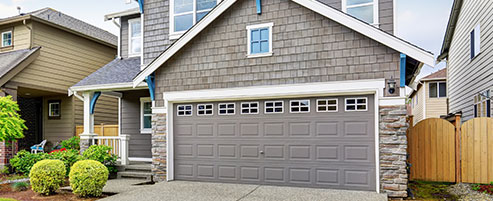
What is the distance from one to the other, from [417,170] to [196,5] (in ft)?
25.2

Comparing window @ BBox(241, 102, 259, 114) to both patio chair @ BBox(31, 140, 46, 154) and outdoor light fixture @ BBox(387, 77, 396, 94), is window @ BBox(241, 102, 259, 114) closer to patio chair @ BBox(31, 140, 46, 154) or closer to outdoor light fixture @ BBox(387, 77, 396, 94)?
outdoor light fixture @ BBox(387, 77, 396, 94)

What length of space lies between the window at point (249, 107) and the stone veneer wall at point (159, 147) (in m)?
2.23

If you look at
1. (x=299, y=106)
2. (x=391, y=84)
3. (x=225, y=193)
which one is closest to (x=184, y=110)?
(x=225, y=193)

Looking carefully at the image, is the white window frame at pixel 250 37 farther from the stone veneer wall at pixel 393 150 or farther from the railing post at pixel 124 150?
the railing post at pixel 124 150

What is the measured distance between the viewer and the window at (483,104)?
9.52m

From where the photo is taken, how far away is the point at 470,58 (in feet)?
38.3

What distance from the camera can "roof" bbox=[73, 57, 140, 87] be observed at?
35.9 ft

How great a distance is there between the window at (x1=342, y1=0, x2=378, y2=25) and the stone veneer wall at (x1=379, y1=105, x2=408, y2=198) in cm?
279

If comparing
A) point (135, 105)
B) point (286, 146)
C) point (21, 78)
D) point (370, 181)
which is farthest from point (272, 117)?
point (21, 78)

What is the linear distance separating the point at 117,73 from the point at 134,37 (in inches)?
67.9

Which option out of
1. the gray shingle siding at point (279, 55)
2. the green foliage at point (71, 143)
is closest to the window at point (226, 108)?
the gray shingle siding at point (279, 55)

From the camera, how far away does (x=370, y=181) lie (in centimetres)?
743

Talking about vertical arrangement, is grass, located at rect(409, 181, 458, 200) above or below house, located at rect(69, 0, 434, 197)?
below

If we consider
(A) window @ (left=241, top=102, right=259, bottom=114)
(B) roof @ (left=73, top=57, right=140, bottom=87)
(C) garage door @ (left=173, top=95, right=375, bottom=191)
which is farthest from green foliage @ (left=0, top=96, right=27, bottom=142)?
(A) window @ (left=241, top=102, right=259, bottom=114)
